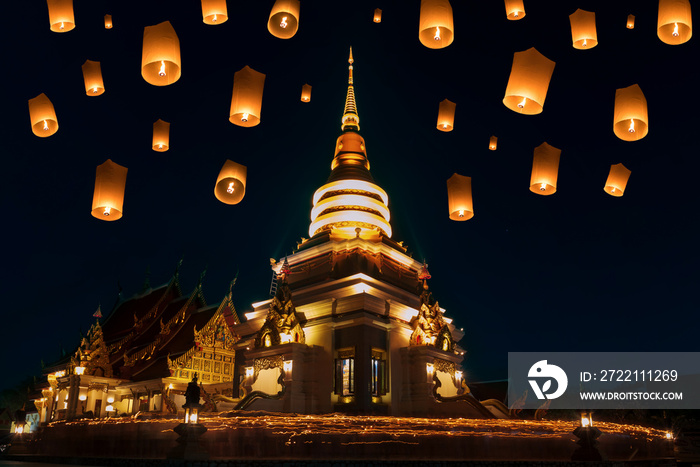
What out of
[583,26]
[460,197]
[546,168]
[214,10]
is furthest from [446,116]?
[214,10]

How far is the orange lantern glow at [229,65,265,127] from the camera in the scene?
11.0 m

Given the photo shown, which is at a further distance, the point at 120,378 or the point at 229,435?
the point at 120,378

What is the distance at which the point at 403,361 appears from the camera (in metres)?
20.8

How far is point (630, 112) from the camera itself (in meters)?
10.2

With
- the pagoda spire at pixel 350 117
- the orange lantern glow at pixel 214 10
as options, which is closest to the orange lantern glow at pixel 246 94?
the orange lantern glow at pixel 214 10

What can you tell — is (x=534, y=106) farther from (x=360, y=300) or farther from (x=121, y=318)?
(x=121, y=318)

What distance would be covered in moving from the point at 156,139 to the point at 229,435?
6851mm

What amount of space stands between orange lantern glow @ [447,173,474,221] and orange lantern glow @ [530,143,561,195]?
1.47 meters

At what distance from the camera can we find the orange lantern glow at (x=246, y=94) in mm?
10984

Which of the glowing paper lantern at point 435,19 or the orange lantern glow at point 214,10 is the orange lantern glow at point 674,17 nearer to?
the glowing paper lantern at point 435,19

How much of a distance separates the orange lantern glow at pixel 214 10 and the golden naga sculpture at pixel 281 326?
41.5 ft

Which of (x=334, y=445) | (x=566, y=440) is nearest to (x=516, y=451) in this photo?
(x=566, y=440)

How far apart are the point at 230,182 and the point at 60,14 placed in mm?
4280

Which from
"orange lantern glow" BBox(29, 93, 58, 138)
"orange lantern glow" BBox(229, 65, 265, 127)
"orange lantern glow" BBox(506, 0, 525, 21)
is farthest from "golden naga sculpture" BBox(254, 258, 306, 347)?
"orange lantern glow" BBox(506, 0, 525, 21)
